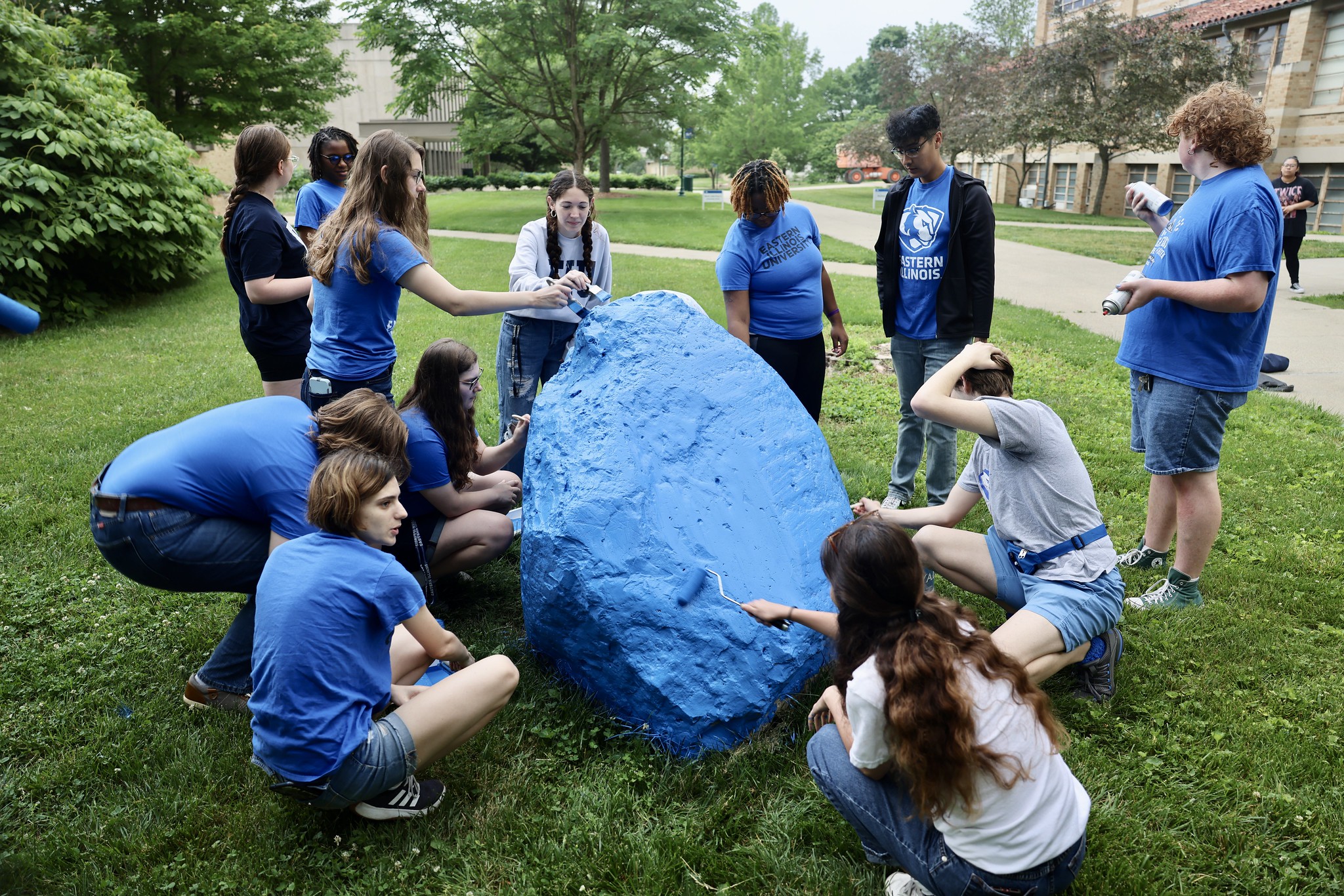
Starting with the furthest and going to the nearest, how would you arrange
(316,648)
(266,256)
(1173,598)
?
(266,256)
(1173,598)
(316,648)

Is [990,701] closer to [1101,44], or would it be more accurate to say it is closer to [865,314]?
[865,314]

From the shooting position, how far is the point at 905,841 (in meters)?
2.18

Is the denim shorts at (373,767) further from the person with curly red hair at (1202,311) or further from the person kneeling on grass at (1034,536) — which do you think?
the person with curly red hair at (1202,311)

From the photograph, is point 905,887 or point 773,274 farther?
point 773,274

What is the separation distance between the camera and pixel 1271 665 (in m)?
3.35

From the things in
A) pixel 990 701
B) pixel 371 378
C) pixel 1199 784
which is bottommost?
pixel 1199 784

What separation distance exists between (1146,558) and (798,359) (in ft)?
6.64

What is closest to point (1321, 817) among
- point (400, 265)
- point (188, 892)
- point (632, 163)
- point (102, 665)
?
point (188, 892)

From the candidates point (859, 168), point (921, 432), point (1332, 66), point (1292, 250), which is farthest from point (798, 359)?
point (859, 168)

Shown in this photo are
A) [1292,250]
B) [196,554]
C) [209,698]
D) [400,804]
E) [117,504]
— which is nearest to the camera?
[400,804]

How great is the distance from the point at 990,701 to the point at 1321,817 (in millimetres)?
1469

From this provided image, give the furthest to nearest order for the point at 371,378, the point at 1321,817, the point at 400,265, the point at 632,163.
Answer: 1. the point at 632,163
2. the point at 371,378
3. the point at 400,265
4. the point at 1321,817

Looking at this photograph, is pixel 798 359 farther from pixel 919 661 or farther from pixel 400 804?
pixel 400 804

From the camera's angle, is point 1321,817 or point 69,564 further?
point 69,564
